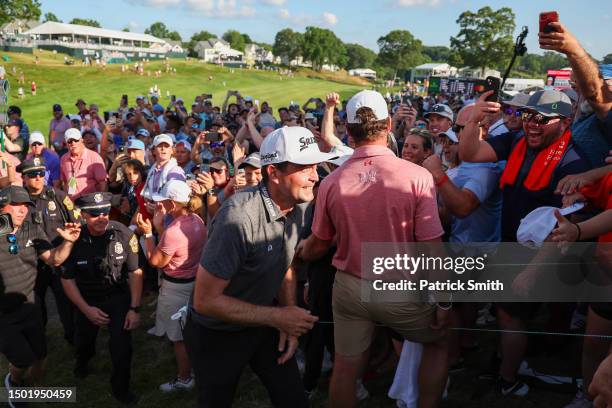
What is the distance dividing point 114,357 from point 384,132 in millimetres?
3344

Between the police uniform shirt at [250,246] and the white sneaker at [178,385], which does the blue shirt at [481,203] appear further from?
the white sneaker at [178,385]

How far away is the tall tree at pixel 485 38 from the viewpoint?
75.2m

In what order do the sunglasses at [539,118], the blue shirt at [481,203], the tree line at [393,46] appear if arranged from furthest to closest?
the tree line at [393,46] < the blue shirt at [481,203] < the sunglasses at [539,118]

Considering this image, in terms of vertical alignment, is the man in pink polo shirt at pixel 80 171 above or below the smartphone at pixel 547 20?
below

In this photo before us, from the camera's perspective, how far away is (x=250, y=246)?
275 centimetres

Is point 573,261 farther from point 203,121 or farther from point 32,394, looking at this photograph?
point 203,121

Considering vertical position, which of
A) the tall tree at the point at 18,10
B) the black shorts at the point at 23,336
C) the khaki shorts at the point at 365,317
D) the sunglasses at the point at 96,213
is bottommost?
the black shorts at the point at 23,336

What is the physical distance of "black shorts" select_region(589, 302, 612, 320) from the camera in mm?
3158

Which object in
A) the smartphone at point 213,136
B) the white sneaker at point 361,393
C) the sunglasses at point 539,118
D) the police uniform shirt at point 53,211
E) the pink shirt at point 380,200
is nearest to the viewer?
the pink shirt at point 380,200

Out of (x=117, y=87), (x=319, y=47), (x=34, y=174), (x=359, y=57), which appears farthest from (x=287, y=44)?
(x=34, y=174)

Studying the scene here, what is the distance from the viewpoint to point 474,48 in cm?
7775

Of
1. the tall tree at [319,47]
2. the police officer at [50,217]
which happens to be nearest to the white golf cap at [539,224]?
the police officer at [50,217]

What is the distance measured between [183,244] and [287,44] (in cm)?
13529

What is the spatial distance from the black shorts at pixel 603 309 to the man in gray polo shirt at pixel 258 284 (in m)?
2.06
